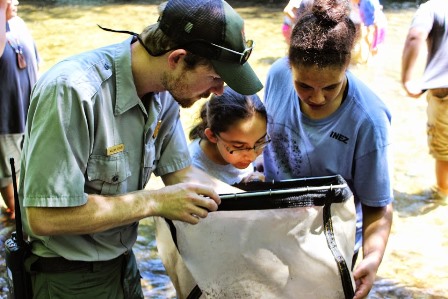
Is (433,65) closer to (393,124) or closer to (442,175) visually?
(442,175)

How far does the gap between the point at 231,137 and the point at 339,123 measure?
2.03ft

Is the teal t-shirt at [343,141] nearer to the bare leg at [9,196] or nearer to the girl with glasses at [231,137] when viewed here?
the girl with glasses at [231,137]

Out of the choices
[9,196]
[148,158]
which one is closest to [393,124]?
[9,196]

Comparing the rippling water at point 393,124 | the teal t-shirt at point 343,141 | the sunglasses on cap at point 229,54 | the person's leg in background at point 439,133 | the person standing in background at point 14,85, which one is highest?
the sunglasses on cap at point 229,54

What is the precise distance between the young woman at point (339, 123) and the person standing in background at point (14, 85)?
1883 mm

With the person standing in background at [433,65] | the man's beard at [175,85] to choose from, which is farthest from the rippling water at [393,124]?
the man's beard at [175,85]

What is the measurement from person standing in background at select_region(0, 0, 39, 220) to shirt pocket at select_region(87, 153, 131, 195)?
186 centimetres

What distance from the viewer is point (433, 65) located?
376cm

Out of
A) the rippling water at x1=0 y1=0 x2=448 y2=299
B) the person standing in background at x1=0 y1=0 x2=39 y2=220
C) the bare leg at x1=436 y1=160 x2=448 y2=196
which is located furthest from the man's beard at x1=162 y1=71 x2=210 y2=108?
the bare leg at x1=436 y1=160 x2=448 y2=196

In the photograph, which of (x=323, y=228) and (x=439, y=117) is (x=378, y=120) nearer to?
(x=323, y=228)

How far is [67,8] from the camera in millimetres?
9586

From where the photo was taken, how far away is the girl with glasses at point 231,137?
2457 millimetres

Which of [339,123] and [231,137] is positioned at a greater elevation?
[339,123]

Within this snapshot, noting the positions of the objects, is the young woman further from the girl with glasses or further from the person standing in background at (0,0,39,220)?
the person standing in background at (0,0,39,220)
